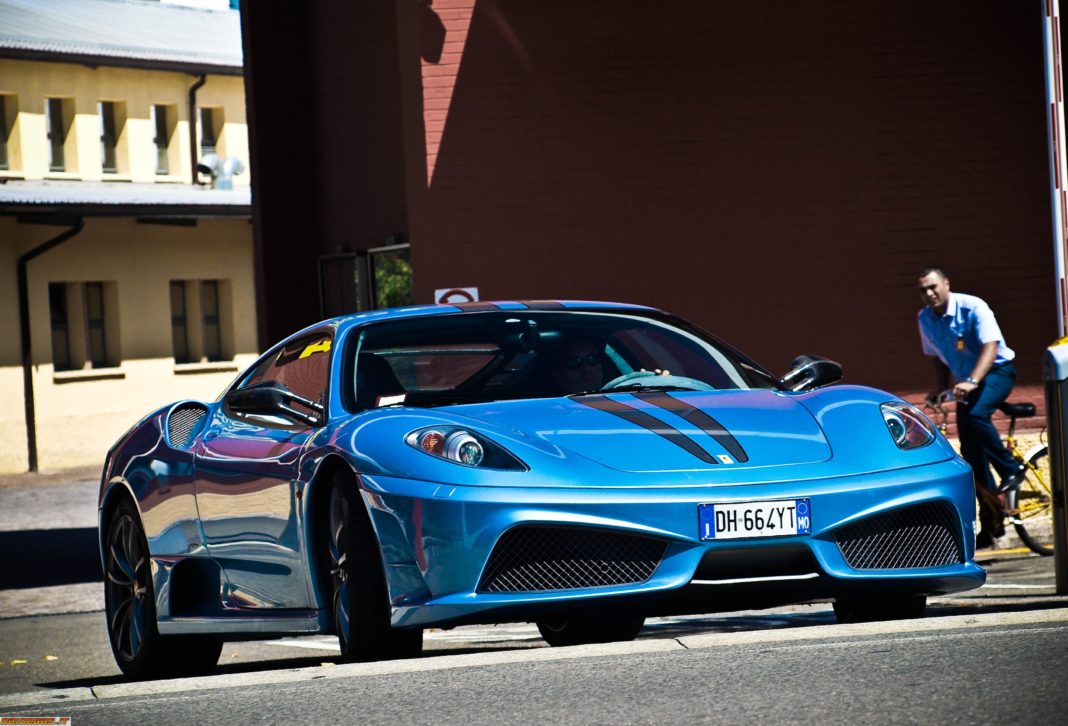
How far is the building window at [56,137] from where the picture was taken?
38.6 m

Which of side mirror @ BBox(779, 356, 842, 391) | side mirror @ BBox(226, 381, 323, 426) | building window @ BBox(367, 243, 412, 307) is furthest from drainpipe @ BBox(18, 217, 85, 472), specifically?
side mirror @ BBox(779, 356, 842, 391)

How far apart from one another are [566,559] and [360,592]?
709 mm

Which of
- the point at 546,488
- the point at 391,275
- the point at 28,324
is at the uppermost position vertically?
the point at 391,275

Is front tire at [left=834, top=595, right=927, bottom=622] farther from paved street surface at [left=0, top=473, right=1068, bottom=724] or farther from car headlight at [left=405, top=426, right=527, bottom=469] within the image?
car headlight at [left=405, top=426, right=527, bottom=469]

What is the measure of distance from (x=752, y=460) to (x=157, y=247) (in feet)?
103

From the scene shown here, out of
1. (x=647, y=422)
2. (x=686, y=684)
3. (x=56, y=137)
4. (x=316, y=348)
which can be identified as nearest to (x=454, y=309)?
(x=316, y=348)

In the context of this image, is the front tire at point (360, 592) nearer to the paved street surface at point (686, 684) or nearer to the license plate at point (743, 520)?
the paved street surface at point (686, 684)

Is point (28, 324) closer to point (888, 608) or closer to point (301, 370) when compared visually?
A: point (301, 370)

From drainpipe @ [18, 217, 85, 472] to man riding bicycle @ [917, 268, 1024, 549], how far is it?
23636 mm

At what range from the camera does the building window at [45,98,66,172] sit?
3864 cm

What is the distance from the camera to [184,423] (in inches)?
320

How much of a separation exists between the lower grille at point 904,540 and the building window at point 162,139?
35.9 m

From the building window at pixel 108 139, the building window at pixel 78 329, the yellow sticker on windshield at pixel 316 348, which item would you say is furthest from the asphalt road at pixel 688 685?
the building window at pixel 108 139

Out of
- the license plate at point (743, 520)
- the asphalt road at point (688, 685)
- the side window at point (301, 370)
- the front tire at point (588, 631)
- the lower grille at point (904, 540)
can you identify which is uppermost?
the side window at point (301, 370)
